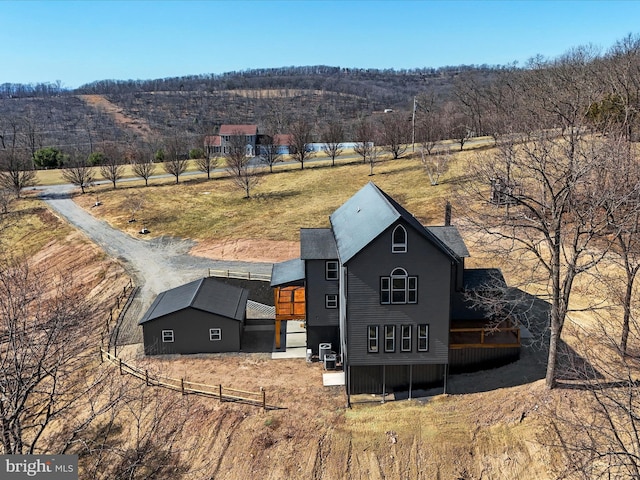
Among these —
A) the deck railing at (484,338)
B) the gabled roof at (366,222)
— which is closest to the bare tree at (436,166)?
the gabled roof at (366,222)

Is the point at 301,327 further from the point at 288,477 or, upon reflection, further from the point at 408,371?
the point at 288,477

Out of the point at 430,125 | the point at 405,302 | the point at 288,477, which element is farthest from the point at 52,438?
the point at 430,125

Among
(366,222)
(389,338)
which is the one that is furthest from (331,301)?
(366,222)

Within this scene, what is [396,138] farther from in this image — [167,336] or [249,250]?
[167,336]

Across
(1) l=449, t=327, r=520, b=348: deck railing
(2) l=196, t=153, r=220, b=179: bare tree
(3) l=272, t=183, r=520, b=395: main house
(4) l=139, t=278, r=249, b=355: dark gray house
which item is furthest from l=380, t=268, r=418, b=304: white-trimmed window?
(2) l=196, t=153, r=220, b=179: bare tree

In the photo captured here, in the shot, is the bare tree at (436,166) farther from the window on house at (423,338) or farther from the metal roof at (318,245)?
the window on house at (423,338)
